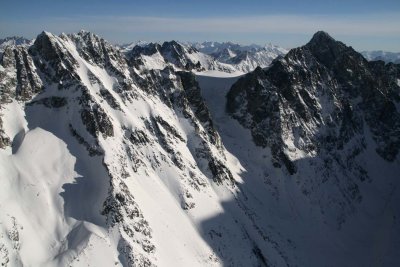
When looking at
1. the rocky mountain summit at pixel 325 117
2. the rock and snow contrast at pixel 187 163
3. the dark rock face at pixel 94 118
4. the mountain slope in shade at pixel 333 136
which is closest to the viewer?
the rock and snow contrast at pixel 187 163

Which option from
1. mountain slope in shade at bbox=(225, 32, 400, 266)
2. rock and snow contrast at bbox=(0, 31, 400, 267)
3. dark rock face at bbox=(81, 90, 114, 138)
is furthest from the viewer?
mountain slope in shade at bbox=(225, 32, 400, 266)

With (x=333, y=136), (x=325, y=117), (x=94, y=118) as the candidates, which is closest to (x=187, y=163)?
(x=94, y=118)

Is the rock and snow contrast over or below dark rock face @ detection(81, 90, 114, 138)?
below

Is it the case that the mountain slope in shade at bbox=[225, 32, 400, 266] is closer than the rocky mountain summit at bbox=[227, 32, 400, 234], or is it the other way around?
the mountain slope in shade at bbox=[225, 32, 400, 266]

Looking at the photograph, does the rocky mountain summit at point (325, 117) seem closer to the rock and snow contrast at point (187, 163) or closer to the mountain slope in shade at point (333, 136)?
the mountain slope in shade at point (333, 136)

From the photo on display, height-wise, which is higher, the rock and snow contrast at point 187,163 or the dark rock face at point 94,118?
the dark rock face at point 94,118

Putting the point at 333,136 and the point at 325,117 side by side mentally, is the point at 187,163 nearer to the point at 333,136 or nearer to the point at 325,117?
the point at 333,136

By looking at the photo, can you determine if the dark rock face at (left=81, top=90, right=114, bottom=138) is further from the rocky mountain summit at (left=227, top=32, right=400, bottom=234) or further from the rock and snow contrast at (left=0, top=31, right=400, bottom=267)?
the rocky mountain summit at (left=227, top=32, right=400, bottom=234)

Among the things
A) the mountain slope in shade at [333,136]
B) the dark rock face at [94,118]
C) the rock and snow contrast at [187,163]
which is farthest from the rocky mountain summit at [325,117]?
the dark rock face at [94,118]

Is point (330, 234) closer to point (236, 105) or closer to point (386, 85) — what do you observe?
point (236, 105)

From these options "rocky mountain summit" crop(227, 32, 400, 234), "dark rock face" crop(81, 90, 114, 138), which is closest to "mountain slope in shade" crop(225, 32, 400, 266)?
"rocky mountain summit" crop(227, 32, 400, 234)
